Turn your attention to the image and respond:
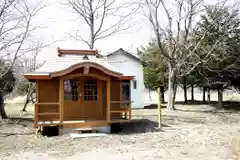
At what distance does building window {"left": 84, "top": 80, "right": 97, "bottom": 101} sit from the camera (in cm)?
1159

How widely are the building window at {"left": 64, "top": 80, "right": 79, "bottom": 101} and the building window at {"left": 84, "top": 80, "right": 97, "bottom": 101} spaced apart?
413mm

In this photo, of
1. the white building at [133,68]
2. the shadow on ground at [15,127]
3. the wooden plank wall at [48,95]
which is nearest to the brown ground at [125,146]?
the shadow on ground at [15,127]

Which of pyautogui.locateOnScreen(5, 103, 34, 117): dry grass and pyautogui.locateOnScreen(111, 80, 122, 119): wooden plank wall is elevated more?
pyautogui.locateOnScreen(111, 80, 122, 119): wooden plank wall

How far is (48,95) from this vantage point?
11.2m

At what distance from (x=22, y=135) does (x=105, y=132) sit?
3475 mm

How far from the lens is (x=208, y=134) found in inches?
380

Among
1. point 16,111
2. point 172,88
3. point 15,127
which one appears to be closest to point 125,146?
point 15,127

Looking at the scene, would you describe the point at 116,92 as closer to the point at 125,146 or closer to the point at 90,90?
the point at 90,90

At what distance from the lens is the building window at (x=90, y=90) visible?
11586 mm

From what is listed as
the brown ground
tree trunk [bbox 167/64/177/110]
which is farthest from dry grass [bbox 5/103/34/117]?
tree trunk [bbox 167/64/177/110]

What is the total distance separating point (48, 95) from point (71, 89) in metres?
1.05

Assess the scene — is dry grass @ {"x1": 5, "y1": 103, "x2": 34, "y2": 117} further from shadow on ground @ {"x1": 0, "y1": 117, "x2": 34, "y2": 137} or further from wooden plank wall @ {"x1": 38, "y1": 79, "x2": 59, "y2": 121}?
wooden plank wall @ {"x1": 38, "y1": 79, "x2": 59, "y2": 121}

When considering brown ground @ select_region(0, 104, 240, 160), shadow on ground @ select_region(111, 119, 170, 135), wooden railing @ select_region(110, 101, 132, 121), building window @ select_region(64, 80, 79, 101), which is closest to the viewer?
brown ground @ select_region(0, 104, 240, 160)

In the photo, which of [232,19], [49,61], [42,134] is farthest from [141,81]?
[42,134]
